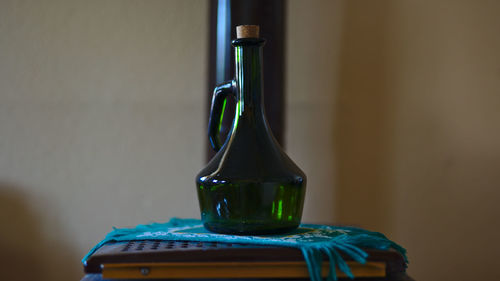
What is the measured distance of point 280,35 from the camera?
112 centimetres

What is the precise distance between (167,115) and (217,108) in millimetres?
487

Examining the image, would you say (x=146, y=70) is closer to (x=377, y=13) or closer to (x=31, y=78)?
(x=31, y=78)

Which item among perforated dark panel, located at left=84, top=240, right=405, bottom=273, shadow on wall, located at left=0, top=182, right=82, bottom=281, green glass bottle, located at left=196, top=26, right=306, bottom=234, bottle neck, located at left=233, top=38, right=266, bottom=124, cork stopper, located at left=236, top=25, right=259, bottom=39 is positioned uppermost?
cork stopper, located at left=236, top=25, right=259, bottom=39

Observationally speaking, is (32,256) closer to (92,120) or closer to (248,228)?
(92,120)

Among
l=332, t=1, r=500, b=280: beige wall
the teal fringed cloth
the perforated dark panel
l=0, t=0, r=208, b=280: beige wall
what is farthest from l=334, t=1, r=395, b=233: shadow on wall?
the perforated dark panel

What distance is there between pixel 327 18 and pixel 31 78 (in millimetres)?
783

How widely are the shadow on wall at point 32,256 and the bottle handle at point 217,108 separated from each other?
25.7 inches

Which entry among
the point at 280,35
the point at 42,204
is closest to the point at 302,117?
the point at 280,35

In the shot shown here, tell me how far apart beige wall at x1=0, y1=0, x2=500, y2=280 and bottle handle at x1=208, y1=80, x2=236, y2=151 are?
448mm

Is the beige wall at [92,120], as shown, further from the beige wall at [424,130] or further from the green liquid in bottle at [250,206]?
the green liquid in bottle at [250,206]

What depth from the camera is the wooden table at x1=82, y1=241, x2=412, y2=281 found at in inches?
24.0

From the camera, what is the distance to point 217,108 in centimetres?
85

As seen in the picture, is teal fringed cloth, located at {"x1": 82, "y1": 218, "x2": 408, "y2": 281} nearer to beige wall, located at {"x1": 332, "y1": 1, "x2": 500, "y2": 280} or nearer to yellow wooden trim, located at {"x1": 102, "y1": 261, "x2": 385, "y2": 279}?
yellow wooden trim, located at {"x1": 102, "y1": 261, "x2": 385, "y2": 279}

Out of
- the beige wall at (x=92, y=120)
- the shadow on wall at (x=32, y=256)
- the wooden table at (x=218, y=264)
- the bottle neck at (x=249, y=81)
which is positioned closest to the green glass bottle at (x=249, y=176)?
the bottle neck at (x=249, y=81)
